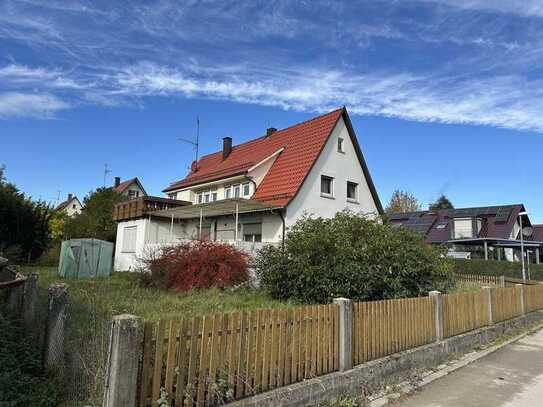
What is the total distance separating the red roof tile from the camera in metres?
19.4

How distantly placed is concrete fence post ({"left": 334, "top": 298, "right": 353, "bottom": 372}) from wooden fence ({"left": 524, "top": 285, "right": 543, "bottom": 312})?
11434 millimetres

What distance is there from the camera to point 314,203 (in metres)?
19.7

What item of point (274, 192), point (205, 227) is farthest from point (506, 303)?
point (205, 227)

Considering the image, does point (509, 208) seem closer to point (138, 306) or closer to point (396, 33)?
point (396, 33)

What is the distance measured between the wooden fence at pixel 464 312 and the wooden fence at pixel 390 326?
78 cm

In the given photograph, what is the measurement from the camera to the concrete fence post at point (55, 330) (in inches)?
190

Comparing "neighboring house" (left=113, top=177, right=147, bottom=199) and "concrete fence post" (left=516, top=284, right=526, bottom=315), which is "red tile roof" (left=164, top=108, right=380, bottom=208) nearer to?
"concrete fence post" (left=516, top=284, right=526, bottom=315)

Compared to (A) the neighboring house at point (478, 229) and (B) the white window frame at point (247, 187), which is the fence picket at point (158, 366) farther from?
(A) the neighboring house at point (478, 229)

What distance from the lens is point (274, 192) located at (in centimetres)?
1966

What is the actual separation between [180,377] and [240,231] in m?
16.4

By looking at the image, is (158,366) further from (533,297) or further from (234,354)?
(533,297)

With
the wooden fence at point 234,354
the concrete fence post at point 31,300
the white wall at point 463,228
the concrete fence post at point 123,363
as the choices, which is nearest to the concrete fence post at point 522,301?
the wooden fence at point 234,354

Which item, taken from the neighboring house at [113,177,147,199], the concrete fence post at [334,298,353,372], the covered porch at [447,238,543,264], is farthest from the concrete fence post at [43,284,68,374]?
the neighboring house at [113,177,147,199]

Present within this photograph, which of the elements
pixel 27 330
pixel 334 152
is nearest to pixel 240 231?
pixel 334 152
